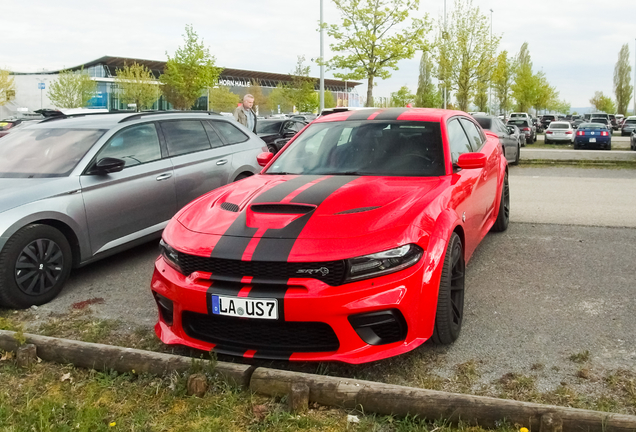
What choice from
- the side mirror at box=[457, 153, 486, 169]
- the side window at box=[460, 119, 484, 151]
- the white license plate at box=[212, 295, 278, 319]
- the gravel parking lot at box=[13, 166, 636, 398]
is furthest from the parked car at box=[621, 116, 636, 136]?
the white license plate at box=[212, 295, 278, 319]

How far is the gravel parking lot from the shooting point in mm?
3699

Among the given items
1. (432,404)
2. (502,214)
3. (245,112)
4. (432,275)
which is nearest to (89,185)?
(432,275)

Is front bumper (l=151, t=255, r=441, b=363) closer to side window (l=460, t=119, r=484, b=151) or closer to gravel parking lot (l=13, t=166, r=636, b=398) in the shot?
gravel parking lot (l=13, t=166, r=636, b=398)

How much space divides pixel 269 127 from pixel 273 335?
14772 millimetres

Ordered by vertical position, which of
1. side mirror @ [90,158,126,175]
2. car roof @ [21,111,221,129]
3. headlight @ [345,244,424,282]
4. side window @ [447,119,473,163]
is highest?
car roof @ [21,111,221,129]

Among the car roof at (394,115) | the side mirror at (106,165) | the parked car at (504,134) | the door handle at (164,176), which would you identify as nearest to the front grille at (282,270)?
the car roof at (394,115)

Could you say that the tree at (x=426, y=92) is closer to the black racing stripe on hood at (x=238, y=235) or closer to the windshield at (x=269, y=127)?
the windshield at (x=269, y=127)

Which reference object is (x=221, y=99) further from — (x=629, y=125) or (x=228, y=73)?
(x=629, y=125)

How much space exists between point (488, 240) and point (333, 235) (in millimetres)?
4143

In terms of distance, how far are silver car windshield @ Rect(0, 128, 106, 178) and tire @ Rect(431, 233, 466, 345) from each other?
3.63 m

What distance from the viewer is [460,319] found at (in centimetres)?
408

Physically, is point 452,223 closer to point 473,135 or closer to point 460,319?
point 460,319

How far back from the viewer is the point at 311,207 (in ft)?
12.4

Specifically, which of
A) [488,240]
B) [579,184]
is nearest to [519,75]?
[579,184]
